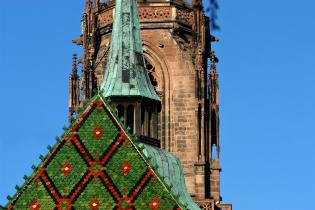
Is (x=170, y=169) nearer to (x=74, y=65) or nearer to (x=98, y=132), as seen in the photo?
(x=98, y=132)

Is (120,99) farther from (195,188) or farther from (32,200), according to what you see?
(195,188)

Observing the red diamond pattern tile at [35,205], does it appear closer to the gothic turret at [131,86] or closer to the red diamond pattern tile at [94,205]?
the red diamond pattern tile at [94,205]

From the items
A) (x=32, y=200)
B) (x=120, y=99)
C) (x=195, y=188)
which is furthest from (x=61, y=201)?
(x=195, y=188)

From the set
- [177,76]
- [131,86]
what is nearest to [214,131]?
[177,76]

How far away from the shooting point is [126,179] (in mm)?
25109

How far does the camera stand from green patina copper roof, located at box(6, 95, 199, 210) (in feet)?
81.7

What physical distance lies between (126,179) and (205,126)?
2946 cm

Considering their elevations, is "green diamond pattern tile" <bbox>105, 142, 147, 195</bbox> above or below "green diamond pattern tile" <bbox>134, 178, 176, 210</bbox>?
above

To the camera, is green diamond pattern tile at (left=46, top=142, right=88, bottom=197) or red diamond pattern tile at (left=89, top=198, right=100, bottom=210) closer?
red diamond pattern tile at (left=89, top=198, right=100, bottom=210)

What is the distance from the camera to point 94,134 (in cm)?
2567

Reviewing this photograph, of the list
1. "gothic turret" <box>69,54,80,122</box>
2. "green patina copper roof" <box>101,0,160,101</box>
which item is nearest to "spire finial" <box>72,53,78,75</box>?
"gothic turret" <box>69,54,80,122</box>

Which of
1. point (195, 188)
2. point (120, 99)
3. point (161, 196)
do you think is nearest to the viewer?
point (161, 196)

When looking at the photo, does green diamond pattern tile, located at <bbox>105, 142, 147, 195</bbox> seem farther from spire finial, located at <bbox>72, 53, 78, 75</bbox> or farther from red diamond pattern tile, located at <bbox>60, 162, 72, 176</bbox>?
spire finial, located at <bbox>72, 53, 78, 75</bbox>

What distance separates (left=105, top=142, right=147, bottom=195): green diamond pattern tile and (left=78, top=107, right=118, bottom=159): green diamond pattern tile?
24 centimetres
